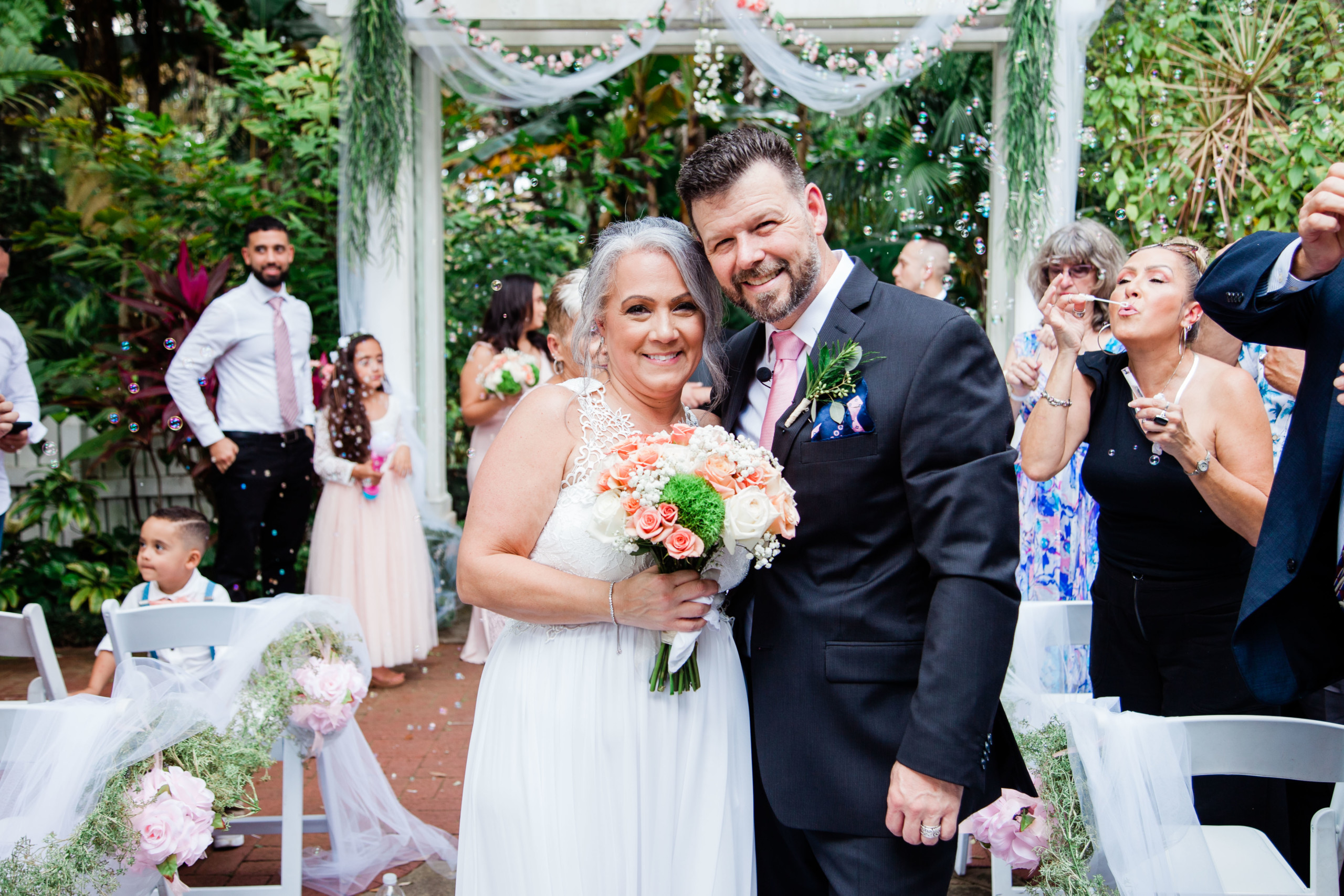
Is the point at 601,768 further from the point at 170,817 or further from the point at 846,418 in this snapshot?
the point at 170,817

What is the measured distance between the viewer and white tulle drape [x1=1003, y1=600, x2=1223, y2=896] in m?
1.97

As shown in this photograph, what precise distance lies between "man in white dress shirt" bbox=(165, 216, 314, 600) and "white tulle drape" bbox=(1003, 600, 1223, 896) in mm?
4763

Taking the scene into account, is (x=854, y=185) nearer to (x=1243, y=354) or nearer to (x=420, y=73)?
(x=420, y=73)

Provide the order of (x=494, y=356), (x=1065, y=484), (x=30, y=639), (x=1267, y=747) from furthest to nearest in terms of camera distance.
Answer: (x=494, y=356) < (x=1065, y=484) < (x=30, y=639) < (x=1267, y=747)

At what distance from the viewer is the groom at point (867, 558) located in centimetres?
182

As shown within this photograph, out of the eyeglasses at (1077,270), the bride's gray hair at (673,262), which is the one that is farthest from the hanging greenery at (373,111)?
the bride's gray hair at (673,262)

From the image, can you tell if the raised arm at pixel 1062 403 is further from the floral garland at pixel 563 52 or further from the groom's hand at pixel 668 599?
the floral garland at pixel 563 52

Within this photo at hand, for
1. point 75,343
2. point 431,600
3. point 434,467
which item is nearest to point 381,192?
point 434,467

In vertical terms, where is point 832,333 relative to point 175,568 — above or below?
above

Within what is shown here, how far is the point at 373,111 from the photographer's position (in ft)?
20.6

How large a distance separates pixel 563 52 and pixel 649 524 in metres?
5.60

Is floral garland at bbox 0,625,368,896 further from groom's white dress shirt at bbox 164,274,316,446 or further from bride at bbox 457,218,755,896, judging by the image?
groom's white dress shirt at bbox 164,274,316,446

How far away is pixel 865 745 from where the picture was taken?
6.39 ft

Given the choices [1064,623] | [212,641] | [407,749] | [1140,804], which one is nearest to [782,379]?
[1140,804]
